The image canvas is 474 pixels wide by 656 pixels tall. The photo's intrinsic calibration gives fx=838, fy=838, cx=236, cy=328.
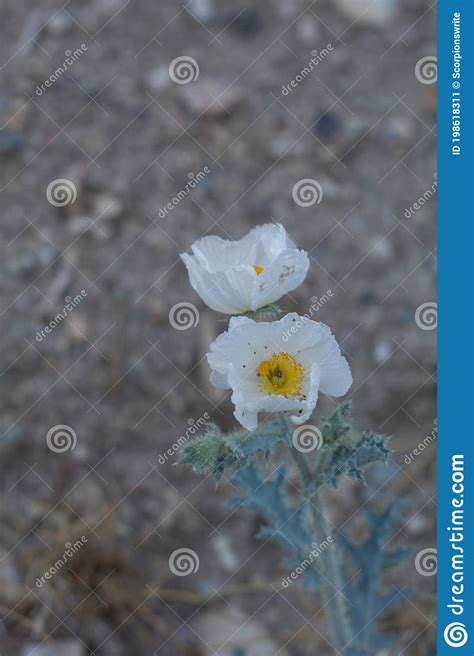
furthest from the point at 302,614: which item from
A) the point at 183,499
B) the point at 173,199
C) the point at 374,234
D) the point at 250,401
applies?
the point at 173,199

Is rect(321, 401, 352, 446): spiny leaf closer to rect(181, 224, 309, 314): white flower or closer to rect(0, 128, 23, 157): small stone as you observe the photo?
rect(181, 224, 309, 314): white flower

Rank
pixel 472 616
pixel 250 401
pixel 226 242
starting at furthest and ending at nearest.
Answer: pixel 472 616
pixel 226 242
pixel 250 401

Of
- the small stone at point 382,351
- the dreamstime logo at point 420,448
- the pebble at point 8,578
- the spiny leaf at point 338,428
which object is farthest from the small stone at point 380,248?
the pebble at point 8,578

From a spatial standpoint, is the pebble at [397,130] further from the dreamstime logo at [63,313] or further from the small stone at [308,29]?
the dreamstime logo at [63,313]

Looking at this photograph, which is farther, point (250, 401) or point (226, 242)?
point (226, 242)

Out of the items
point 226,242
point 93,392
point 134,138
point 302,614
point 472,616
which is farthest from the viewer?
point 134,138

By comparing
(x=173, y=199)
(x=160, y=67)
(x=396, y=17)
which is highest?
(x=396, y=17)

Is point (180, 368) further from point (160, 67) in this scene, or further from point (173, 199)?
point (160, 67)

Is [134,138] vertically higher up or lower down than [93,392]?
higher up
